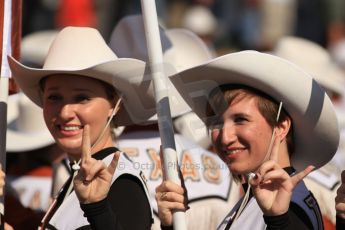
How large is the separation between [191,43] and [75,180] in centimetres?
316

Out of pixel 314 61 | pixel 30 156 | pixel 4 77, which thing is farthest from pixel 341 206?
pixel 314 61

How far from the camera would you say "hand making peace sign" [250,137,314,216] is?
12.9ft

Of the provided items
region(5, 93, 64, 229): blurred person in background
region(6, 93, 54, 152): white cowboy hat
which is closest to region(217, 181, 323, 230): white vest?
region(5, 93, 64, 229): blurred person in background

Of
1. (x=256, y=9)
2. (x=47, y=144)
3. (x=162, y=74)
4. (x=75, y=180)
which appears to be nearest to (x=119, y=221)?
(x=75, y=180)

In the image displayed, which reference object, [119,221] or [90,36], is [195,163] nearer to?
[90,36]

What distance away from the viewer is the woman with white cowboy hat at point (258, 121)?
427cm

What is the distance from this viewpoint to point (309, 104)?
4.42 metres

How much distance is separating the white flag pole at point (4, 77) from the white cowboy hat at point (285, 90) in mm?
767

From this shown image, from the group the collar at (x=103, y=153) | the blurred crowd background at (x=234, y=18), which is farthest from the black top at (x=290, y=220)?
the blurred crowd background at (x=234, y=18)

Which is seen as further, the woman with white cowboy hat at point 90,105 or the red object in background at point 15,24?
the red object in background at point 15,24

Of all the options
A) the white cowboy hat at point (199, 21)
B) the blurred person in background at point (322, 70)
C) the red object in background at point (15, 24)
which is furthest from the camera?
the white cowboy hat at point (199, 21)

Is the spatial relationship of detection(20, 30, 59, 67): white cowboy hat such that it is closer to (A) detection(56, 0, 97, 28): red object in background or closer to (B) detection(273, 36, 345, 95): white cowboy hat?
(B) detection(273, 36, 345, 95): white cowboy hat

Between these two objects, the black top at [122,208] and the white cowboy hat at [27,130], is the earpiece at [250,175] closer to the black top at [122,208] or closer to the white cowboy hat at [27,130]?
the black top at [122,208]

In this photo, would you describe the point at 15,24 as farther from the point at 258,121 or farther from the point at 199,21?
the point at 199,21
